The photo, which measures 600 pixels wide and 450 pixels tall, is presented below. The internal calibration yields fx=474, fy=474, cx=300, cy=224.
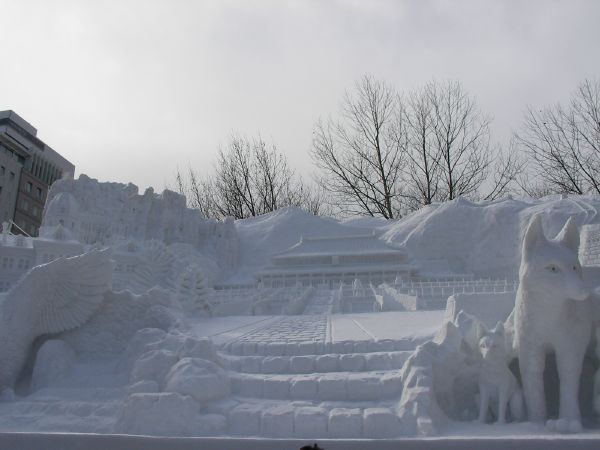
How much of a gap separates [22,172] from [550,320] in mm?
44110

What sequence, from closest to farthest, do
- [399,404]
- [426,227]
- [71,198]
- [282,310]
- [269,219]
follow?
1. [399,404]
2. [282,310]
3. [71,198]
4. [426,227]
5. [269,219]

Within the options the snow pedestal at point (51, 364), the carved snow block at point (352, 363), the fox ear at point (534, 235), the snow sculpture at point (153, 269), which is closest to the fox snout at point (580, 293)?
the fox ear at point (534, 235)

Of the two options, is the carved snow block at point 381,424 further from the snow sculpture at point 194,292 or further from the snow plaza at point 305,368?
the snow sculpture at point 194,292

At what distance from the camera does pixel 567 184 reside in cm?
2284

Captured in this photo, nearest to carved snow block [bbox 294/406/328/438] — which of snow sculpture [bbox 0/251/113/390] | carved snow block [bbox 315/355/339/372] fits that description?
carved snow block [bbox 315/355/339/372]

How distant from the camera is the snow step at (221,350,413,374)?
527 centimetres

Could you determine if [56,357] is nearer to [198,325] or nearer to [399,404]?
[198,325]

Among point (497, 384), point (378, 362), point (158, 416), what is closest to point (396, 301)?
point (378, 362)

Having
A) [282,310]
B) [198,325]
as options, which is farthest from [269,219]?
[198,325]

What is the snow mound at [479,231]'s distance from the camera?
52.0 feet

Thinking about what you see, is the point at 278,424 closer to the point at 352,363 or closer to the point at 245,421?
the point at 245,421

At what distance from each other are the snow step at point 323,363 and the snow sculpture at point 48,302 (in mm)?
2078

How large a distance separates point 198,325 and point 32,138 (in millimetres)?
41395

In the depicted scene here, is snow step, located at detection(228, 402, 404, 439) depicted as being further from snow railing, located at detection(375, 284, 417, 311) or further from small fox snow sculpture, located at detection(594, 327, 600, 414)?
snow railing, located at detection(375, 284, 417, 311)
